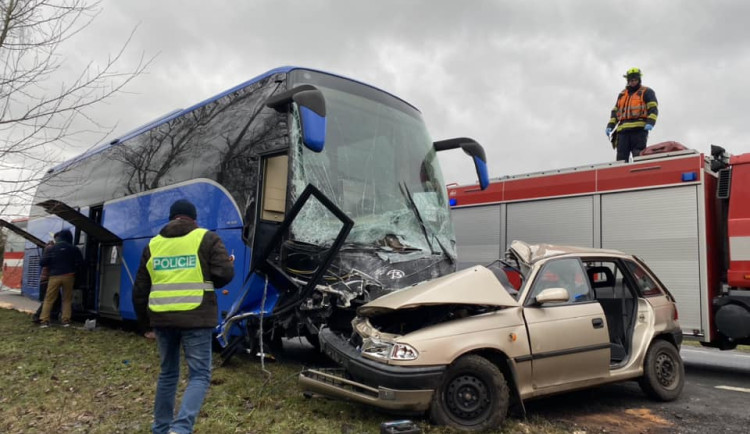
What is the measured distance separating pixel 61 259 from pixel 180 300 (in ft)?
25.6

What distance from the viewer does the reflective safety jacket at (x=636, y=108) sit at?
30.5 feet

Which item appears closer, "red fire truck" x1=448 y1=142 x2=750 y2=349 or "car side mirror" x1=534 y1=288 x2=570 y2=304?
"car side mirror" x1=534 y1=288 x2=570 y2=304

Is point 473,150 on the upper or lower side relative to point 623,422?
upper

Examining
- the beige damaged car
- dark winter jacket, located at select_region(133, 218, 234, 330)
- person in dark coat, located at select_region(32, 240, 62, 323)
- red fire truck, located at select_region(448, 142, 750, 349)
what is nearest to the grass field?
the beige damaged car

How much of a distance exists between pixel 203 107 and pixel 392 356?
529 cm

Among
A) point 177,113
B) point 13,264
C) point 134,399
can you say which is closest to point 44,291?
point 177,113

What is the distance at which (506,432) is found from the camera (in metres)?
4.41

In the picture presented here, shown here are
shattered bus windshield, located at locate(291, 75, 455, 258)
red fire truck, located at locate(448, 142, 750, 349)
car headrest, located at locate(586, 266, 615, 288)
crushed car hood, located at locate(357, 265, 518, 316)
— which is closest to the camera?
crushed car hood, located at locate(357, 265, 518, 316)

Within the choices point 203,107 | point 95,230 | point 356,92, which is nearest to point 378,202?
point 356,92

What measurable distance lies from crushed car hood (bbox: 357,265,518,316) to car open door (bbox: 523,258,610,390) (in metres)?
0.31

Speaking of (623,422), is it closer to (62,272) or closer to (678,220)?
(678,220)

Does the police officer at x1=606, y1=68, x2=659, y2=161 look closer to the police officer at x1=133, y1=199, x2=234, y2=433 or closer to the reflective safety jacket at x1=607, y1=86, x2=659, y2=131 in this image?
the reflective safety jacket at x1=607, y1=86, x2=659, y2=131

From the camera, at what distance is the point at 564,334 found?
5012 mm

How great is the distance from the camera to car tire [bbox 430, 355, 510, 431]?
4.38 meters
